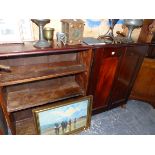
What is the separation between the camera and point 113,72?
5.49 feet

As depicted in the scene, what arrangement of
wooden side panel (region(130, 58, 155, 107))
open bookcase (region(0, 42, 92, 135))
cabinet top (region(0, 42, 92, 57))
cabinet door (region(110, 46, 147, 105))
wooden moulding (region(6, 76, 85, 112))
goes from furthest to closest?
wooden side panel (region(130, 58, 155, 107)), cabinet door (region(110, 46, 147, 105)), wooden moulding (region(6, 76, 85, 112)), open bookcase (region(0, 42, 92, 135)), cabinet top (region(0, 42, 92, 57))

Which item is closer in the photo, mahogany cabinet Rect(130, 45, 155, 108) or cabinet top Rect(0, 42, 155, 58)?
cabinet top Rect(0, 42, 155, 58)

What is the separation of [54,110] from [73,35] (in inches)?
30.0

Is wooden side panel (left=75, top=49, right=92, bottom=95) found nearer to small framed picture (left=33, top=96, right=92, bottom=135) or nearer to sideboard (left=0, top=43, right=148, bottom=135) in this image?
sideboard (left=0, top=43, right=148, bottom=135)

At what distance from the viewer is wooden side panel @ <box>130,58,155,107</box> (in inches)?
76.1

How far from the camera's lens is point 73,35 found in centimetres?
133

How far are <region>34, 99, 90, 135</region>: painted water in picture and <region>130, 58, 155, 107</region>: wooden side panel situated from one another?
92 cm

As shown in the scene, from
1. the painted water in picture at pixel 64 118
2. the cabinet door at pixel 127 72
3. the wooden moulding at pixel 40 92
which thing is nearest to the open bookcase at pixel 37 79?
the wooden moulding at pixel 40 92

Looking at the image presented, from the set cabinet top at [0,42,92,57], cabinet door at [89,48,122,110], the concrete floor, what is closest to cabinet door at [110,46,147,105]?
cabinet door at [89,48,122,110]

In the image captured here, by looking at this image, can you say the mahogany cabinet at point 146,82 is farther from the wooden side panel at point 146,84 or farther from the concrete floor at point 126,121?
the concrete floor at point 126,121

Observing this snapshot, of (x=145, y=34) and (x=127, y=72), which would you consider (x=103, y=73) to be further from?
(x=145, y=34)

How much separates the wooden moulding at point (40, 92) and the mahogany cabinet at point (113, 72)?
25cm
